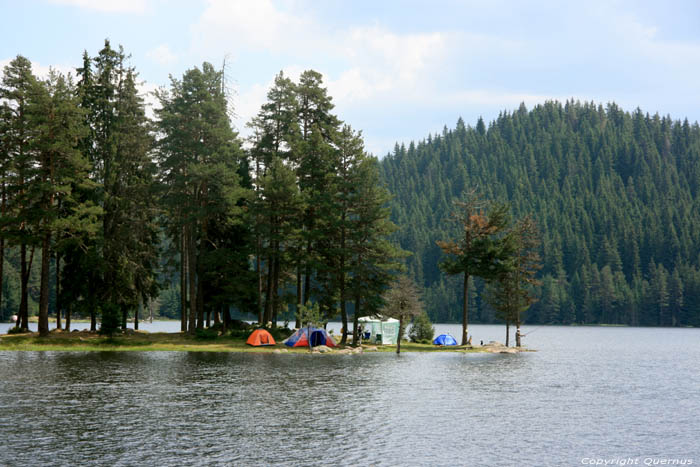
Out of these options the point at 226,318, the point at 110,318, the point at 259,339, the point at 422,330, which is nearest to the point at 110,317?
the point at 110,318

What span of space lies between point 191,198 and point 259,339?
48.8 ft

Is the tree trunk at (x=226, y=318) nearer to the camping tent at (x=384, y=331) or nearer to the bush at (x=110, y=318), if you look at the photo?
the bush at (x=110, y=318)

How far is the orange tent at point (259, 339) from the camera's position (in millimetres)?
58750

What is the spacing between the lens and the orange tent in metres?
58.8

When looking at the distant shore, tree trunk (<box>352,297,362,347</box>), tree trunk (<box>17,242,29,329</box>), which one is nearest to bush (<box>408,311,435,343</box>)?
the distant shore

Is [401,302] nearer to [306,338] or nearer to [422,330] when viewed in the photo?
[306,338]

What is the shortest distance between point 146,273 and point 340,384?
34.8 m

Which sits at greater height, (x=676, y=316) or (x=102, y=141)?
(x=102, y=141)

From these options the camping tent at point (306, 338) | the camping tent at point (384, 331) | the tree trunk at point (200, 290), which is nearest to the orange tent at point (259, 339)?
the camping tent at point (306, 338)

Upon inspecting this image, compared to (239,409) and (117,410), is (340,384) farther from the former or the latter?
(117,410)

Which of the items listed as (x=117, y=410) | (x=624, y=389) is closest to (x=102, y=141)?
(x=117, y=410)

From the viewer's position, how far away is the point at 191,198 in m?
60.2

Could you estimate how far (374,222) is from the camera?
6206 cm

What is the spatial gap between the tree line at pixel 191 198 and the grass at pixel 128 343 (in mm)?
1785
